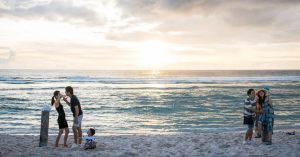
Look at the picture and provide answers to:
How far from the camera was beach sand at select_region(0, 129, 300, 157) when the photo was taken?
8242 mm

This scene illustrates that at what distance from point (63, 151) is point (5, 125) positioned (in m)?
7.90

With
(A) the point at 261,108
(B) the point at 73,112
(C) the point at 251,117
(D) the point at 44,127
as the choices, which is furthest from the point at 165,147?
(D) the point at 44,127

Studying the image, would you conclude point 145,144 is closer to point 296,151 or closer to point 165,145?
point 165,145

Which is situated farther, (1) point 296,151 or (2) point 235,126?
(2) point 235,126

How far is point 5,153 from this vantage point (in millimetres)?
7812

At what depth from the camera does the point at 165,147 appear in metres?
9.33

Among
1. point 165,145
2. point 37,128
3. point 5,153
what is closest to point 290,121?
point 165,145

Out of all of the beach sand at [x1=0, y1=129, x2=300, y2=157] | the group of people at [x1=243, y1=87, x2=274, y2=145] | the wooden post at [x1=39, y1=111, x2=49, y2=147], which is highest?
the group of people at [x1=243, y1=87, x2=274, y2=145]

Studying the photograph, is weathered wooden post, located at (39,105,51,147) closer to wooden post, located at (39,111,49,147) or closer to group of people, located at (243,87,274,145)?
wooden post, located at (39,111,49,147)

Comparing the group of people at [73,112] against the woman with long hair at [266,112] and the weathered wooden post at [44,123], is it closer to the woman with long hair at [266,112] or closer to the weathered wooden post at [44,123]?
the weathered wooden post at [44,123]

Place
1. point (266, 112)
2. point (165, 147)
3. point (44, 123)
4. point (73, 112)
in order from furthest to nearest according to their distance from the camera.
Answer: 1. point (165, 147)
2. point (266, 112)
3. point (44, 123)
4. point (73, 112)

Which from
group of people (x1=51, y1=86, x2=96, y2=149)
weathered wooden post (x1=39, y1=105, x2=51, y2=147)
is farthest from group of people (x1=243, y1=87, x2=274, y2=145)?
weathered wooden post (x1=39, y1=105, x2=51, y2=147)

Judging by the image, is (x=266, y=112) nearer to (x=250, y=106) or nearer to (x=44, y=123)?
(x=250, y=106)

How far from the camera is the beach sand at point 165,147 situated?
8242 millimetres
